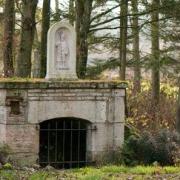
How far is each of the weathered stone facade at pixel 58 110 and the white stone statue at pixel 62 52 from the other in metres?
0.56

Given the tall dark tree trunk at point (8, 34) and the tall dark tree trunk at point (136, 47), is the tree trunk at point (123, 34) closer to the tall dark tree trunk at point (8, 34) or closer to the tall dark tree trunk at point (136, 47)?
the tall dark tree trunk at point (136, 47)

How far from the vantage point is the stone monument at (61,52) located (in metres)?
13.9

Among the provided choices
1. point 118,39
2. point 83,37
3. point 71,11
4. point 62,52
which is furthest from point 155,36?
point 62,52

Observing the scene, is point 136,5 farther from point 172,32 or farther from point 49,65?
point 49,65

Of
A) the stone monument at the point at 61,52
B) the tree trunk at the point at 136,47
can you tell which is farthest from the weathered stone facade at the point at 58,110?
the tree trunk at the point at 136,47

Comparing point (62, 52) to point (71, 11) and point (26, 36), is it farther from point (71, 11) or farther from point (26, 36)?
point (71, 11)

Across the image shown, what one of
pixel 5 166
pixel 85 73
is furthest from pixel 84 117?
pixel 85 73

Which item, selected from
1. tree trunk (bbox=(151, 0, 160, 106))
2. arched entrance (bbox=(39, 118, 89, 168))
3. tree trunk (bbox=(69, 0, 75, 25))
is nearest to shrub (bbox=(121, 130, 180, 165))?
arched entrance (bbox=(39, 118, 89, 168))

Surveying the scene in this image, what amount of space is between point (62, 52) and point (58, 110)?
1.39 m

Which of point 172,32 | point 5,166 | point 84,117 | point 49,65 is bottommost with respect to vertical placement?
point 5,166

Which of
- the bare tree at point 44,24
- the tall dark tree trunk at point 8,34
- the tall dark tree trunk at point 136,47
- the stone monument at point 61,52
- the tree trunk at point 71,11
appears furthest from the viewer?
the bare tree at point 44,24

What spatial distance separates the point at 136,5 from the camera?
19.4 meters

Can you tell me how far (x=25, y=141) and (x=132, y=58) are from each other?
10.1 metres

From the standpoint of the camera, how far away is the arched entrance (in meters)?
13.9
